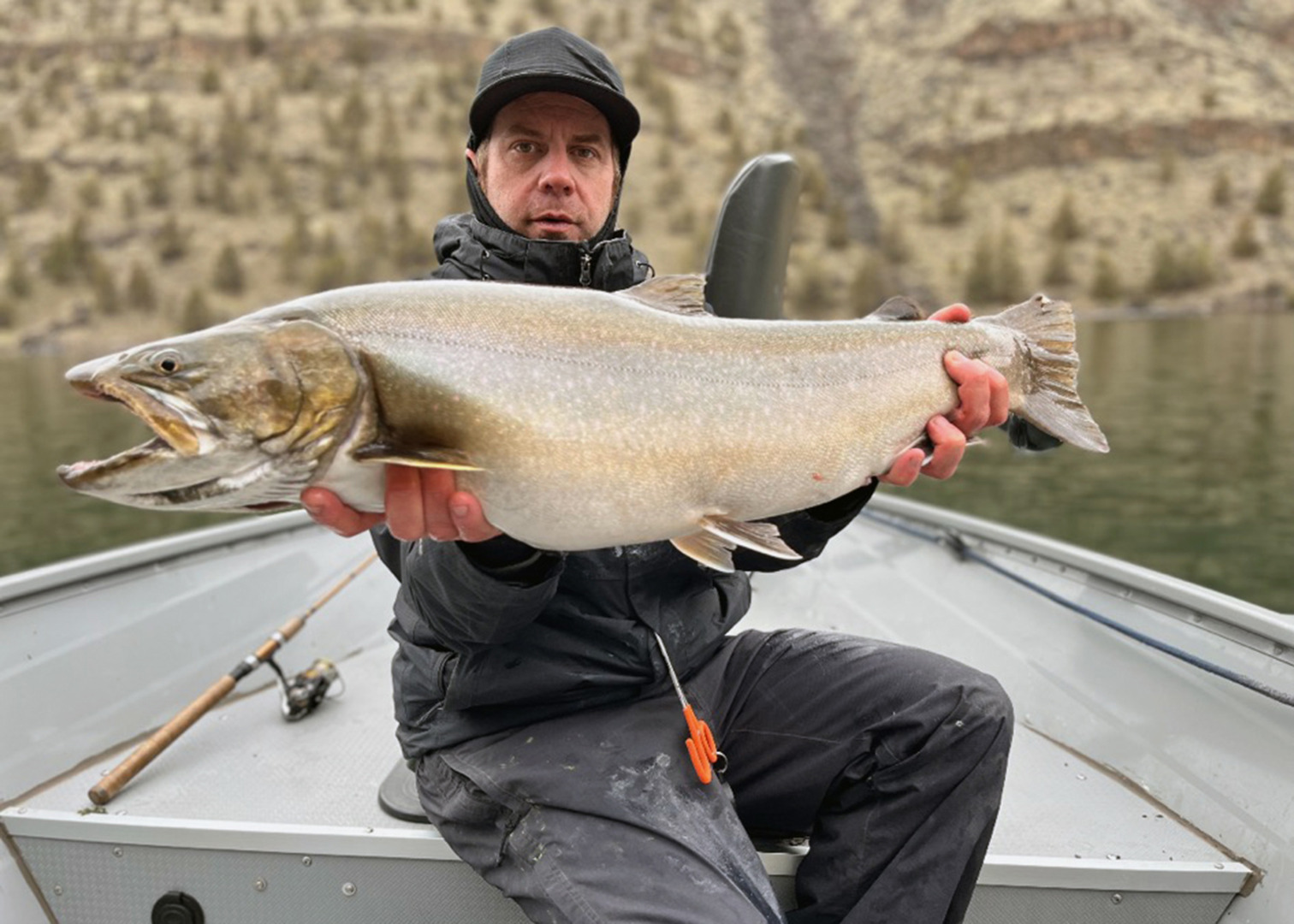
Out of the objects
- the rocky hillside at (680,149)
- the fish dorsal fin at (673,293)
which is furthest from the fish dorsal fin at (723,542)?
the rocky hillside at (680,149)

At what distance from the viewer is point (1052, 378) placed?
2.96 meters

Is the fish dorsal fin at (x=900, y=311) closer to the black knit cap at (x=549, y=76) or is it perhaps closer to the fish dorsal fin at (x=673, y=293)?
the fish dorsal fin at (x=673, y=293)

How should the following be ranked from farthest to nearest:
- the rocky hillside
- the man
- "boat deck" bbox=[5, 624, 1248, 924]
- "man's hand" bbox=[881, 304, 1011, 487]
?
1. the rocky hillside
2. "boat deck" bbox=[5, 624, 1248, 924]
3. "man's hand" bbox=[881, 304, 1011, 487]
4. the man

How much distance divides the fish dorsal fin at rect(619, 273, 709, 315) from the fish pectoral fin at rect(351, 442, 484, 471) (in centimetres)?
63

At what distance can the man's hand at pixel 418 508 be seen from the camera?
219 cm

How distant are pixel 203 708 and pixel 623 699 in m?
1.92

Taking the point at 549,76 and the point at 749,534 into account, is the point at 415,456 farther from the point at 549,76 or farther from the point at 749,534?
the point at 549,76

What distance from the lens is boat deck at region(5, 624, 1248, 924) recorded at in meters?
2.76

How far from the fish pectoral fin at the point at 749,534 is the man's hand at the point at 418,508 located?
539 millimetres

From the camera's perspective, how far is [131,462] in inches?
77.9

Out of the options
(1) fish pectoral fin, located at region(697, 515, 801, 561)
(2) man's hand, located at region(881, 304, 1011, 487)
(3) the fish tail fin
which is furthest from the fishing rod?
(3) the fish tail fin

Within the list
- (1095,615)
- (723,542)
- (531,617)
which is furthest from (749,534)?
(1095,615)

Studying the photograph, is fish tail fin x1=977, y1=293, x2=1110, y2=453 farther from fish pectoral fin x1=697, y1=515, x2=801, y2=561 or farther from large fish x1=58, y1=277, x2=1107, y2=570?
fish pectoral fin x1=697, y1=515, x2=801, y2=561

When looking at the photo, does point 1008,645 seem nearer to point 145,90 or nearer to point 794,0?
point 145,90
